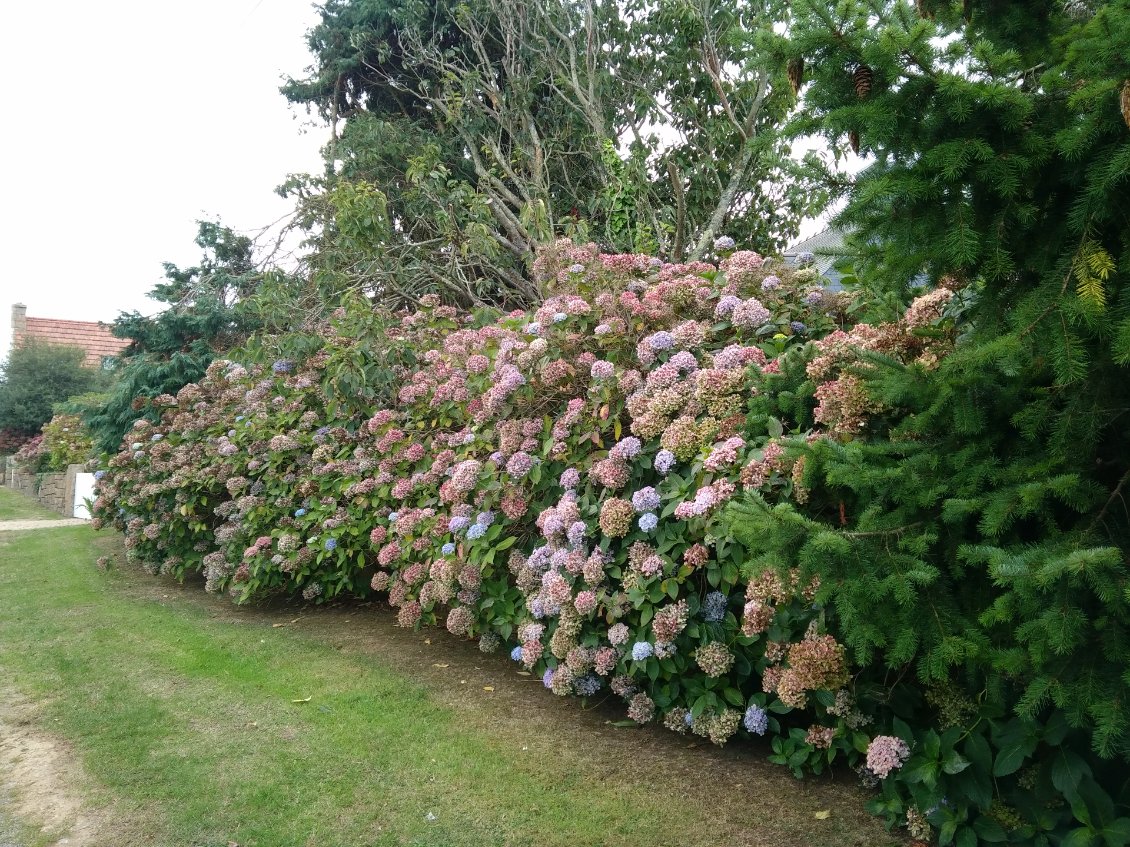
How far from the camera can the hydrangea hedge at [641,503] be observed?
8.53 ft

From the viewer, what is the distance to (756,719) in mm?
2994

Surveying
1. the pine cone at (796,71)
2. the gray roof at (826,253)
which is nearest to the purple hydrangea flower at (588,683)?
the gray roof at (826,253)

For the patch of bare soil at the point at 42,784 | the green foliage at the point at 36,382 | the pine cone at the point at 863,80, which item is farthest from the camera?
the green foliage at the point at 36,382

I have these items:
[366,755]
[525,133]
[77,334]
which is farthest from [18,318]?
[366,755]

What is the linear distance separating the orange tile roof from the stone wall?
5947 mm

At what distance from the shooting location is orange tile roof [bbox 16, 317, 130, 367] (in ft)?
79.3

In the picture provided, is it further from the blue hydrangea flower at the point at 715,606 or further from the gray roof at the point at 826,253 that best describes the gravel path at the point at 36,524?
the blue hydrangea flower at the point at 715,606

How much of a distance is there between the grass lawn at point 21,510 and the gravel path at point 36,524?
73 centimetres

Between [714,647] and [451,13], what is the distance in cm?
945

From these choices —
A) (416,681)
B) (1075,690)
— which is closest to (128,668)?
(416,681)

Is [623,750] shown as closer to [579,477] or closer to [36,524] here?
[579,477]

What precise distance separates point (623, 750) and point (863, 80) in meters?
2.70

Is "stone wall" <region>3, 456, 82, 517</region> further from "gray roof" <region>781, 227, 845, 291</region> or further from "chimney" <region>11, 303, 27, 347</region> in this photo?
"gray roof" <region>781, 227, 845, 291</region>

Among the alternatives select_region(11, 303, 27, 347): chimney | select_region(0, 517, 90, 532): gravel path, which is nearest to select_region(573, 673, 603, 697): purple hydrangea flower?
select_region(0, 517, 90, 532): gravel path
